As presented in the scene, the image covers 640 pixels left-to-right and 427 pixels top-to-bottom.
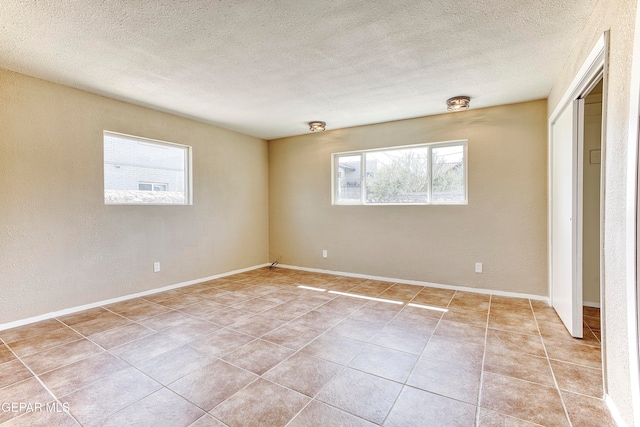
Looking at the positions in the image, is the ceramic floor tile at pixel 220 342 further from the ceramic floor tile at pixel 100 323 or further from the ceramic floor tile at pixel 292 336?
the ceramic floor tile at pixel 100 323

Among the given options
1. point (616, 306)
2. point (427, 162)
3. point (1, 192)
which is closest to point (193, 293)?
point (1, 192)

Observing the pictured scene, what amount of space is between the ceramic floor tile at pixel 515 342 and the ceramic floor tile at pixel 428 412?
907 mm

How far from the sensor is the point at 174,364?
6.86 ft

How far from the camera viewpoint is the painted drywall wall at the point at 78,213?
2.77 metres

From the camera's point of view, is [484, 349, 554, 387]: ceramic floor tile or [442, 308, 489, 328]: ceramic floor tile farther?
[442, 308, 489, 328]: ceramic floor tile

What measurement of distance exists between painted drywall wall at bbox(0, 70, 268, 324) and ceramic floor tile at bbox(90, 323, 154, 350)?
3.07 feet

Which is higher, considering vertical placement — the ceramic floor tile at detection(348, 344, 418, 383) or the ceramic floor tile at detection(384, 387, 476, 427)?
the ceramic floor tile at detection(384, 387, 476, 427)

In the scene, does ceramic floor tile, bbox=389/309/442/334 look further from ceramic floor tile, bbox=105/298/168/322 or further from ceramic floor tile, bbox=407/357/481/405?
ceramic floor tile, bbox=105/298/168/322

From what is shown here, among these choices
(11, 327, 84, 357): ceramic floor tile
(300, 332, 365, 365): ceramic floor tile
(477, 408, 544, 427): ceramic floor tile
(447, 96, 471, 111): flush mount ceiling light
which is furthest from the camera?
(447, 96, 471, 111): flush mount ceiling light

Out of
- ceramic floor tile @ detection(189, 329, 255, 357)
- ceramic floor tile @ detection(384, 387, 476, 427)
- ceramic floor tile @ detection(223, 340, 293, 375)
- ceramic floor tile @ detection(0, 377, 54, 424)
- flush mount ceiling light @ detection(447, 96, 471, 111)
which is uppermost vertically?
flush mount ceiling light @ detection(447, 96, 471, 111)

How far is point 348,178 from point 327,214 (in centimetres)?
70

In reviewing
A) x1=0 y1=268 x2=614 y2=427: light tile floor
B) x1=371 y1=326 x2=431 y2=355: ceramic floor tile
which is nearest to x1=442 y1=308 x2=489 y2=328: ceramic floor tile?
x1=0 y1=268 x2=614 y2=427: light tile floor

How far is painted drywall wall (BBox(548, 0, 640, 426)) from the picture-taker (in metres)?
1.35

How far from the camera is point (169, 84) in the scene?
9.93 ft
